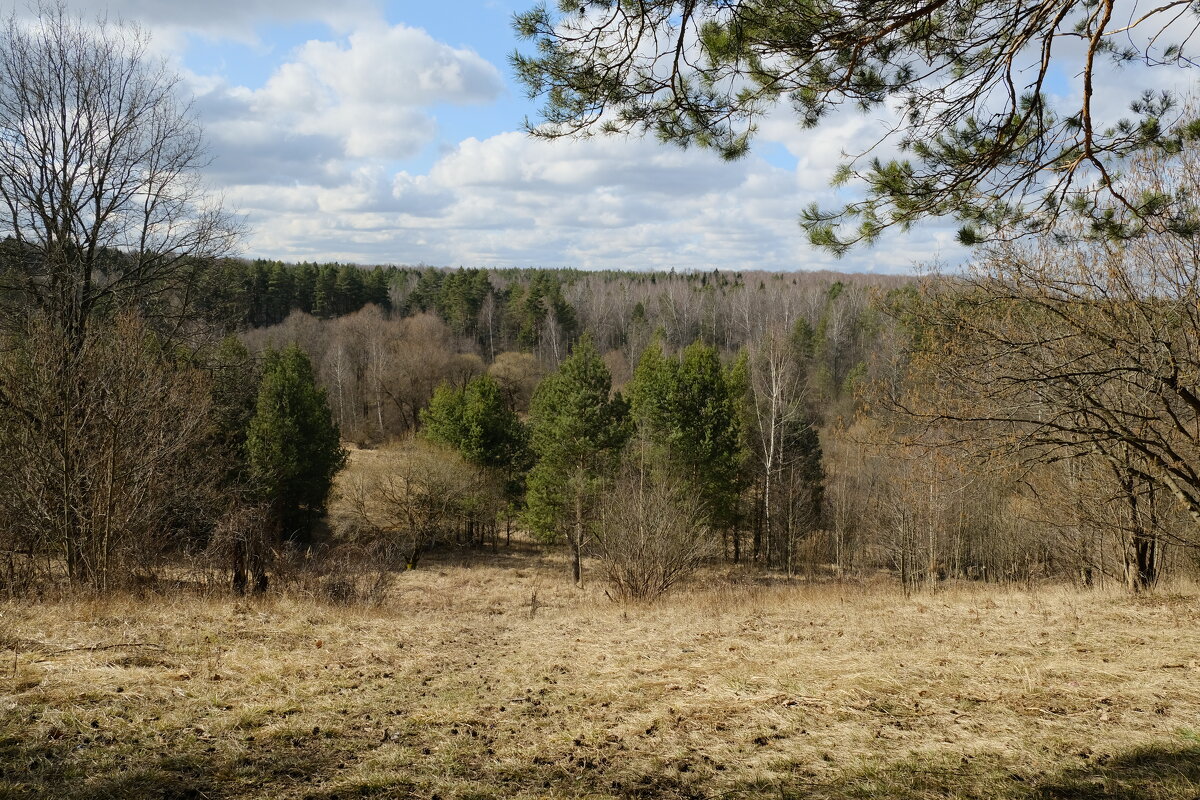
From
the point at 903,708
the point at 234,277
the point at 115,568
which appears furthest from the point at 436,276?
the point at 903,708

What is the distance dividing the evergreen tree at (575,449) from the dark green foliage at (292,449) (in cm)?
869

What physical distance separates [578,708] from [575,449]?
17.6 metres

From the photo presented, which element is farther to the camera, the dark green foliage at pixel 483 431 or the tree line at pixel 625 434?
the dark green foliage at pixel 483 431

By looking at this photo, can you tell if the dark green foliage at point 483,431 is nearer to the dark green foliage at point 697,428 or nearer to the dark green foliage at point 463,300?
the dark green foliage at point 697,428

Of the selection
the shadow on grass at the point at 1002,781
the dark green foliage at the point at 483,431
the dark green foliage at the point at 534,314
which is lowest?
the shadow on grass at the point at 1002,781

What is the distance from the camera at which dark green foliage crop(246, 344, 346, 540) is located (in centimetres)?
2417

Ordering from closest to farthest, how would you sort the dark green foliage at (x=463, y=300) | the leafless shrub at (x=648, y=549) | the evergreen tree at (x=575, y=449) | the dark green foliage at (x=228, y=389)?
the leafless shrub at (x=648, y=549) → the dark green foliage at (x=228, y=389) → the evergreen tree at (x=575, y=449) → the dark green foliage at (x=463, y=300)

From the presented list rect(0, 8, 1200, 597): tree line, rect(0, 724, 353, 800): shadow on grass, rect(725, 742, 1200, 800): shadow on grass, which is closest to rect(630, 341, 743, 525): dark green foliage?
rect(0, 8, 1200, 597): tree line

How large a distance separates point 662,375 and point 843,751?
20114 millimetres

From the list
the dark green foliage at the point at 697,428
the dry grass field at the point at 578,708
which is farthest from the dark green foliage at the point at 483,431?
the dry grass field at the point at 578,708

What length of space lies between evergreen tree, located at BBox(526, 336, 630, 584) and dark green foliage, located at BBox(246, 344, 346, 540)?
342 inches

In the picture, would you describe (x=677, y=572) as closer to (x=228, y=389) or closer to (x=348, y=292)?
(x=228, y=389)

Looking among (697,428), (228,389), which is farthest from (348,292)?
(228,389)

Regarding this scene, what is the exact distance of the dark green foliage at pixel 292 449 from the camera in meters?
24.2
